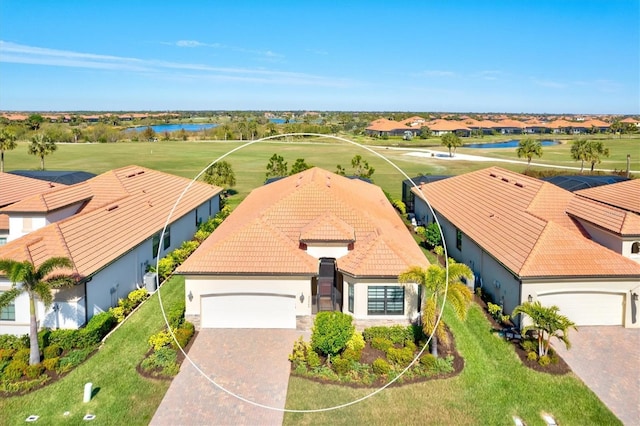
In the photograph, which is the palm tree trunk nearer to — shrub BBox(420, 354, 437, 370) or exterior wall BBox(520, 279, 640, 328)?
shrub BBox(420, 354, 437, 370)

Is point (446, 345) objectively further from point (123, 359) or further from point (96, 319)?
point (96, 319)

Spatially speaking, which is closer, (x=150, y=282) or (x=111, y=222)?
(x=150, y=282)

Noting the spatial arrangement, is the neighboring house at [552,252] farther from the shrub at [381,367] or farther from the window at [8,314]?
the window at [8,314]

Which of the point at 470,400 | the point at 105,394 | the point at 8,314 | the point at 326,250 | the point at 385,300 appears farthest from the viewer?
the point at 326,250

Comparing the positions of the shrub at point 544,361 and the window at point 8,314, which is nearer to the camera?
the shrub at point 544,361

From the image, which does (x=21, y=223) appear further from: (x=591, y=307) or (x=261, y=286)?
(x=591, y=307)

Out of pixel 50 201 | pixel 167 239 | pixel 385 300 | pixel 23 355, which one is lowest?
pixel 23 355

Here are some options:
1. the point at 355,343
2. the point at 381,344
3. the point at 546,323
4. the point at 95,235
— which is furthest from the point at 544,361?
the point at 95,235

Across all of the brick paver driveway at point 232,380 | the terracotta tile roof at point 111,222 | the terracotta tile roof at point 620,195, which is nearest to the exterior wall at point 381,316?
the brick paver driveway at point 232,380
